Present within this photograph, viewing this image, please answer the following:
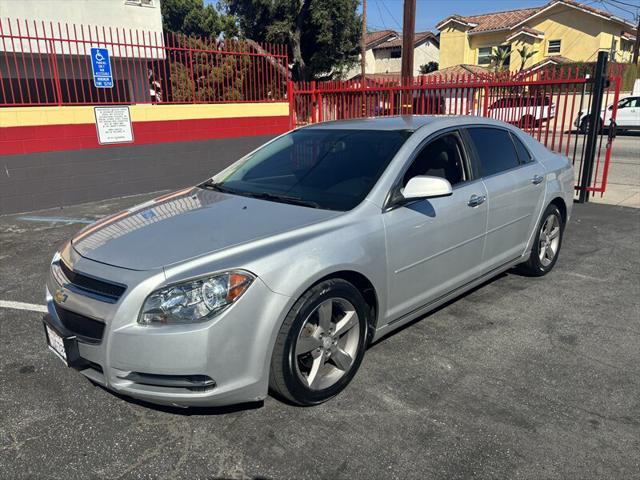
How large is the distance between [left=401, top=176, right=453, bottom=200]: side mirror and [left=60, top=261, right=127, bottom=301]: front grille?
172 cm

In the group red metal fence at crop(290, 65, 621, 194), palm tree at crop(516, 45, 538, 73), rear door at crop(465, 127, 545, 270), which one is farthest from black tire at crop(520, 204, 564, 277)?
palm tree at crop(516, 45, 538, 73)

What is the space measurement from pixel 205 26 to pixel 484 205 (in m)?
41.8

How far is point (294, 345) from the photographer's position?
2.69 m

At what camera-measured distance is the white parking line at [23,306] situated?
14.4ft

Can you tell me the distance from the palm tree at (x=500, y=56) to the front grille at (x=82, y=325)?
39.4 m

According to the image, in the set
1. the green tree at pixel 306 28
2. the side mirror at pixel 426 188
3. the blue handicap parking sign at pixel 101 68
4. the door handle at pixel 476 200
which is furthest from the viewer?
the green tree at pixel 306 28

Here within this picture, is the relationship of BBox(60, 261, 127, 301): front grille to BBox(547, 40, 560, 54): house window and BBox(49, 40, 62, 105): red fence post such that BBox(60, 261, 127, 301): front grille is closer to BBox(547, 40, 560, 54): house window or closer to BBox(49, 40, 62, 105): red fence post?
BBox(49, 40, 62, 105): red fence post

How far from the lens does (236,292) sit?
97.7 inches

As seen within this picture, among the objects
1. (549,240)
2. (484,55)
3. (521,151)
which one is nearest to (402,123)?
(521,151)

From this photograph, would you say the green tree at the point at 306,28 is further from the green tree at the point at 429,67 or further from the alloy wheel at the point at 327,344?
the alloy wheel at the point at 327,344

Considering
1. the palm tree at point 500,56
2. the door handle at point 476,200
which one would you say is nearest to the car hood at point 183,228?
the door handle at point 476,200

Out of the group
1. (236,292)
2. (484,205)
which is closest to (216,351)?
(236,292)

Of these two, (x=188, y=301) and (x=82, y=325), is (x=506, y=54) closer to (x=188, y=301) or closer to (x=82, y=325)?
(x=188, y=301)

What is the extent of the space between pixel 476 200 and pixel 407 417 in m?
1.70
